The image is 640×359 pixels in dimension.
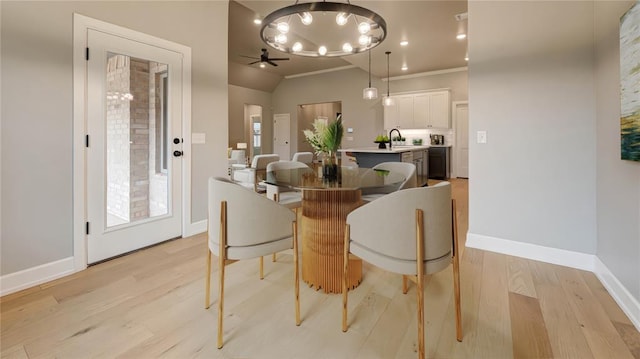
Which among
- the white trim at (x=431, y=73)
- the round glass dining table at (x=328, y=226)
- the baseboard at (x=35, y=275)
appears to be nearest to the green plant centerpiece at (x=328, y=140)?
the round glass dining table at (x=328, y=226)

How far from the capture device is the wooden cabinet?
7602 mm

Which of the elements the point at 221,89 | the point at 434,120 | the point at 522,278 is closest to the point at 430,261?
the point at 522,278

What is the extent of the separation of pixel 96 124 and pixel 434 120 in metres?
7.26

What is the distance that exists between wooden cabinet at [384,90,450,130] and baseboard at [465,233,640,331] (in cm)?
543

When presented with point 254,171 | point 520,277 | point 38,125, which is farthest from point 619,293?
point 254,171

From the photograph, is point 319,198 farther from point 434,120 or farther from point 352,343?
point 434,120

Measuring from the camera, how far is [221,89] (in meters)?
3.52

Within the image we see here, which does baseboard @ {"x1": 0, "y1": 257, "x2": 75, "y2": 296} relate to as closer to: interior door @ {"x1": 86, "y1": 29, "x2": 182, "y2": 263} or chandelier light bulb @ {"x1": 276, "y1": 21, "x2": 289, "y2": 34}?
interior door @ {"x1": 86, "y1": 29, "x2": 182, "y2": 263}

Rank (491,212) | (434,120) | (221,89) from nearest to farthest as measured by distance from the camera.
Result: (491,212), (221,89), (434,120)

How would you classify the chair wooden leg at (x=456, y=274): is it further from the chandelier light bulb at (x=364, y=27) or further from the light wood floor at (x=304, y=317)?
the chandelier light bulb at (x=364, y=27)

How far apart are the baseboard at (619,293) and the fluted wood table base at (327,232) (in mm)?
1587

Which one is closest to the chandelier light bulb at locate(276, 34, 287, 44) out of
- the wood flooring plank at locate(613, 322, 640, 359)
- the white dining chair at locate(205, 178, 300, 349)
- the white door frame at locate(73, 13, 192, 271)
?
the white door frame at locate(73, 13, 192, 271)

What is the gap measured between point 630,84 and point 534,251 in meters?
1.52

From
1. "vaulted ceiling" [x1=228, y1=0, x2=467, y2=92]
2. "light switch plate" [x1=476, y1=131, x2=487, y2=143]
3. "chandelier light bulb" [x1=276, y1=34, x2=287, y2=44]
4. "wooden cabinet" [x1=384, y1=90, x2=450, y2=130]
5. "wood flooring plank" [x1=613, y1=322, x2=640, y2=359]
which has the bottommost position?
"wood flooring plank" [x1=613, y1=322, x2=640, y2=359]
